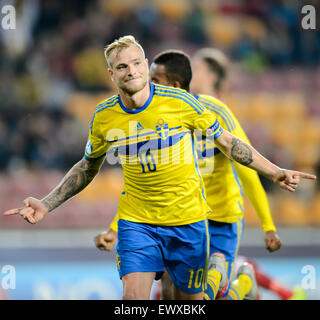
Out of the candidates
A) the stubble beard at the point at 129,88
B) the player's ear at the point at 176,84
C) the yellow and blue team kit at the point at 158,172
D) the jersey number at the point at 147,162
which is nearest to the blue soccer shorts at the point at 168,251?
the yellow and blue team kit at the point at 158,172

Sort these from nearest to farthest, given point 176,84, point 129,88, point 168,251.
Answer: point 129,88
point 168,251
point 176,84

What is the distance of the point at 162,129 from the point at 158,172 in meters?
0.24

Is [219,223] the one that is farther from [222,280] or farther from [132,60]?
[132,60]

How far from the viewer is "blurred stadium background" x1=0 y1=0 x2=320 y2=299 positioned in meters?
8.40

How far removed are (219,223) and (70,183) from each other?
3.79ft

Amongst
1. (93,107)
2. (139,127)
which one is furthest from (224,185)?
(93,107)

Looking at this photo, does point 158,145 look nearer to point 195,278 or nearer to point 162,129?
point 162,129

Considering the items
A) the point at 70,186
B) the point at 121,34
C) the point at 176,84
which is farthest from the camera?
the point at 121,34

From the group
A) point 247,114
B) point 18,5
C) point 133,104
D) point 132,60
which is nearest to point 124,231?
point 133,104

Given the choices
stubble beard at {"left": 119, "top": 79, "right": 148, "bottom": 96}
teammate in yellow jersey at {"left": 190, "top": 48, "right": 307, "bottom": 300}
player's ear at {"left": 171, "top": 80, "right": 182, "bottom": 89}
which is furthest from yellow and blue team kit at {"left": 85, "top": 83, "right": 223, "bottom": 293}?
teammate in yellow jersey at {"left": 190, "top": 48, "right": 307, "bottom": 300}

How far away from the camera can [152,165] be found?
3.71 metres

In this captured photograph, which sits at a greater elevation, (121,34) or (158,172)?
(121,34)

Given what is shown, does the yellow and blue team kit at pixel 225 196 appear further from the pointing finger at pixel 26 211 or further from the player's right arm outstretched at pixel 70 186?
the pointing finger at pixel 26 211

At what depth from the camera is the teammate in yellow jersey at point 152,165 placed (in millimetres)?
3643
